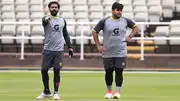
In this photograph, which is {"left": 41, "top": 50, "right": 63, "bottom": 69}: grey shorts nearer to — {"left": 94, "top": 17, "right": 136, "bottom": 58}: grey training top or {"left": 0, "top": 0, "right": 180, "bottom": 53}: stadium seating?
{"left": 94, "top": 17, "right": 136, "bottom": 58}: grey training top

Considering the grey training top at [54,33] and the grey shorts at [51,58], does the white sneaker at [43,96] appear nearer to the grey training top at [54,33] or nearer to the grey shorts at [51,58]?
the grey shorts at [51,58]

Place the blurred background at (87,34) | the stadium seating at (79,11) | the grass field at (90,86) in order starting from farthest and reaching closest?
the stadium seating at (79,11)
the blurred background at (87,34)
the grass field at (90,86)

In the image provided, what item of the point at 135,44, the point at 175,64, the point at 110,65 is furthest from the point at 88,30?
the point at 110,65

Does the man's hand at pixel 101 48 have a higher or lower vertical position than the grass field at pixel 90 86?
higher

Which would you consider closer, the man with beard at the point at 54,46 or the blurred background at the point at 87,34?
the man with beard at the point at 54,46

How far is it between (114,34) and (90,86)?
330cm

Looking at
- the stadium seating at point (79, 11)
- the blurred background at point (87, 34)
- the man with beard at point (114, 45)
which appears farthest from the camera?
the stadium seating at point (79, 11)

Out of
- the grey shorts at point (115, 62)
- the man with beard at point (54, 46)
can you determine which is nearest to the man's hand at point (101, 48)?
the grey shorts at point (115, 62)

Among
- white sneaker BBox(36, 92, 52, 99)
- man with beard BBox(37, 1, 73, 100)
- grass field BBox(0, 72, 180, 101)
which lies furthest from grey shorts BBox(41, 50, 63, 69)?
grass field BBox(0, 72, 180, 101)

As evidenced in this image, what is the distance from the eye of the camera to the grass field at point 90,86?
1309 centimetres

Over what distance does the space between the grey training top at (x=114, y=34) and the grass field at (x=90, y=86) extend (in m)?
0.91

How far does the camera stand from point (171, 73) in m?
20.7

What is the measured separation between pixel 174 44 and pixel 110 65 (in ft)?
35.8

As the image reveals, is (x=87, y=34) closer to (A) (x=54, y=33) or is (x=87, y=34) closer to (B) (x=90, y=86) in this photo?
(B) (x=90, y=86)
